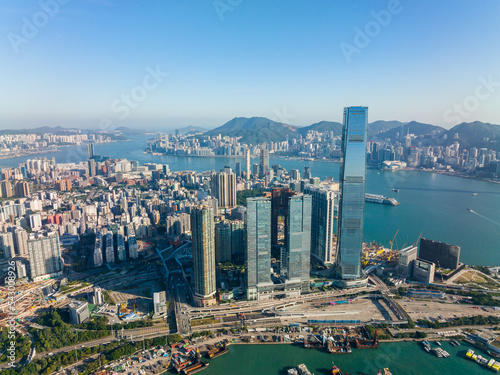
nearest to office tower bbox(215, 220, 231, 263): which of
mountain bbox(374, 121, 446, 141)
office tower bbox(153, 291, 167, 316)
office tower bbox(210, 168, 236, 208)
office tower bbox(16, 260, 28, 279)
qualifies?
office tower bbox(153, 291, 167, 316)

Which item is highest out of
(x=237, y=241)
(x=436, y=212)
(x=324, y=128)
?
(x=324, y=128)

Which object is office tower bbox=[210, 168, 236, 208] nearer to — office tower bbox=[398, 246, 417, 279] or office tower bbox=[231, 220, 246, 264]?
office tower bbox=[231, 220, 246, 264]

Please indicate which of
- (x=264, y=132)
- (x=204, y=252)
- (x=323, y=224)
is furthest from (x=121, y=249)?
(x=264, y=132)

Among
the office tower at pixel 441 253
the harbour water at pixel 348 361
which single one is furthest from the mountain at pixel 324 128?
the harbour water at pixel 348 361

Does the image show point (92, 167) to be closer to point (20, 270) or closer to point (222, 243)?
point (20, 270)

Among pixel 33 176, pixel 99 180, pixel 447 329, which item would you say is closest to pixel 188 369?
pixel 447 329
